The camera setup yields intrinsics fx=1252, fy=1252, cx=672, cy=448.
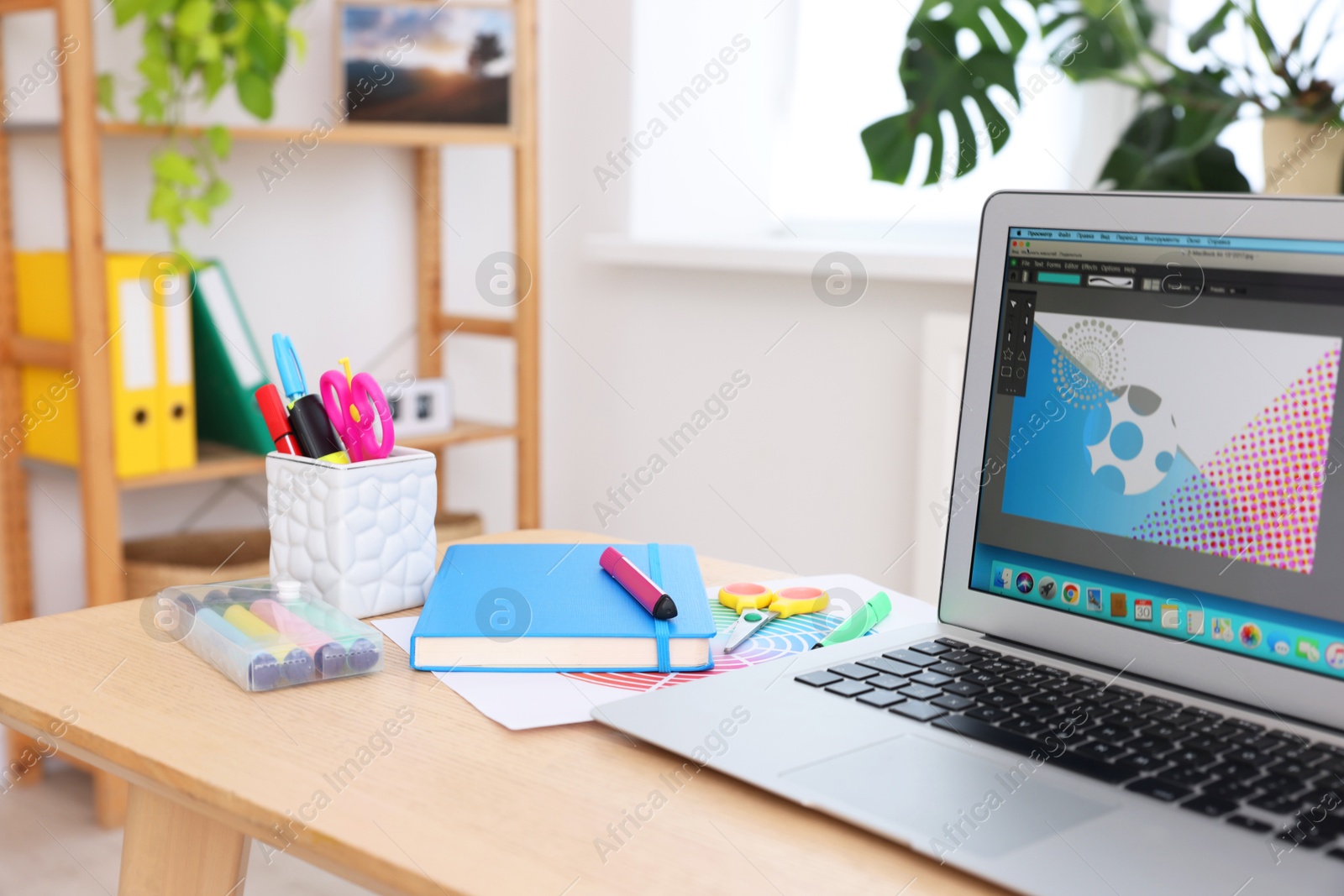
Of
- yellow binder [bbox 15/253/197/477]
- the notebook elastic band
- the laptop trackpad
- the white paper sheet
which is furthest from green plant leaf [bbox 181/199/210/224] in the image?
the laptop trackpad

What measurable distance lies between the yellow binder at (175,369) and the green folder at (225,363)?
0.09 ft

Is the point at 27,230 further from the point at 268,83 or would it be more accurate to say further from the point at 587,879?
the point at 587,879

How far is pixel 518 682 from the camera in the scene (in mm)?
734

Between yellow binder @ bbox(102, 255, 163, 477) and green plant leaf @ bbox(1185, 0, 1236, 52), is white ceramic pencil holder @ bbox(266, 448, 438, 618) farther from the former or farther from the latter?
green plant leaf @ bbox(1185, 0, 1236, 52)

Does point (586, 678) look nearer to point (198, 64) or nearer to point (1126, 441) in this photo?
point (1126, 441)

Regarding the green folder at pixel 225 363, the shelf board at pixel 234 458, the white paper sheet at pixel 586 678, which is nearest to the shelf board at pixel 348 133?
the green folder at pixel 225 363

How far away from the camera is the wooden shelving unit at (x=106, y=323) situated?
1706mm

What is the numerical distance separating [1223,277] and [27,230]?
1.85 meters

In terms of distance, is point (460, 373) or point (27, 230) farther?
point (460, 373)

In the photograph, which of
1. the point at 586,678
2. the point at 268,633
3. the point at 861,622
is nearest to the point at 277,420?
the point at 268,633

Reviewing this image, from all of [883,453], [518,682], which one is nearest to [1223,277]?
[518,682]

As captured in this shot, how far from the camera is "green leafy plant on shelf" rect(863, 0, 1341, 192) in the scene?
5.23 feet

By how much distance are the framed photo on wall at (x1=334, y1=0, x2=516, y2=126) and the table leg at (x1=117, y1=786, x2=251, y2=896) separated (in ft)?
4.89

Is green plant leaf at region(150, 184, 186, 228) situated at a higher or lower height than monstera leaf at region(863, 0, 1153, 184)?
lower
